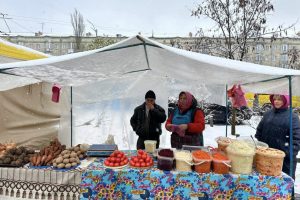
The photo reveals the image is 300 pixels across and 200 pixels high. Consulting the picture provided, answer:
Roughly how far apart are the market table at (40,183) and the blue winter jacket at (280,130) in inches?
98.3

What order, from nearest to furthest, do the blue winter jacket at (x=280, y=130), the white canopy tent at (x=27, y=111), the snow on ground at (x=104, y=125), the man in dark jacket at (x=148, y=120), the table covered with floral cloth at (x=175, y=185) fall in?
the table covered with floral cloth at (x=175, y=185) < the blue winter jacket at (x=280, y=130) < the man in dark jacket at (x=148, y=120) < the white canopy tent at (x=27, y=111) < the snow on ground at (x=104, y=125)

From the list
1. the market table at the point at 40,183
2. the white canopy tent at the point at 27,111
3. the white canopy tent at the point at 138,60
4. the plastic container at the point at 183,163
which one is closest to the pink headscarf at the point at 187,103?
the white canopy tent at the point at 138,60

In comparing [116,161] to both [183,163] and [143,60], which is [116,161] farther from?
[143,60]

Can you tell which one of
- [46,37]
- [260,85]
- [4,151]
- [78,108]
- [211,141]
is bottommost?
[211,141]

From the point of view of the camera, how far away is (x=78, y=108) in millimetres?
6324

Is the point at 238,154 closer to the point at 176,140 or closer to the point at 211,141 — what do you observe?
the point at 176,140

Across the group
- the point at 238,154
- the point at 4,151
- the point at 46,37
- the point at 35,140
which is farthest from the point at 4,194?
the point at 46,37

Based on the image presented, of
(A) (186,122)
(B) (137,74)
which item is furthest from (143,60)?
(B) (137,74)

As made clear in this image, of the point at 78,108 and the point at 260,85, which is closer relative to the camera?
the point at 260,85

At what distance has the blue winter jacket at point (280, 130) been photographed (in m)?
3.45

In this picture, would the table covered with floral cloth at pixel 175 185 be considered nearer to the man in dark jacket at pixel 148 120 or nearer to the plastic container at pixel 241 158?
the plastic container at pixel 241 158

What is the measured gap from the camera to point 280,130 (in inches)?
139

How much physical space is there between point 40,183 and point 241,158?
2241 mm

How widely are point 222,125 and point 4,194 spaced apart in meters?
10.6
